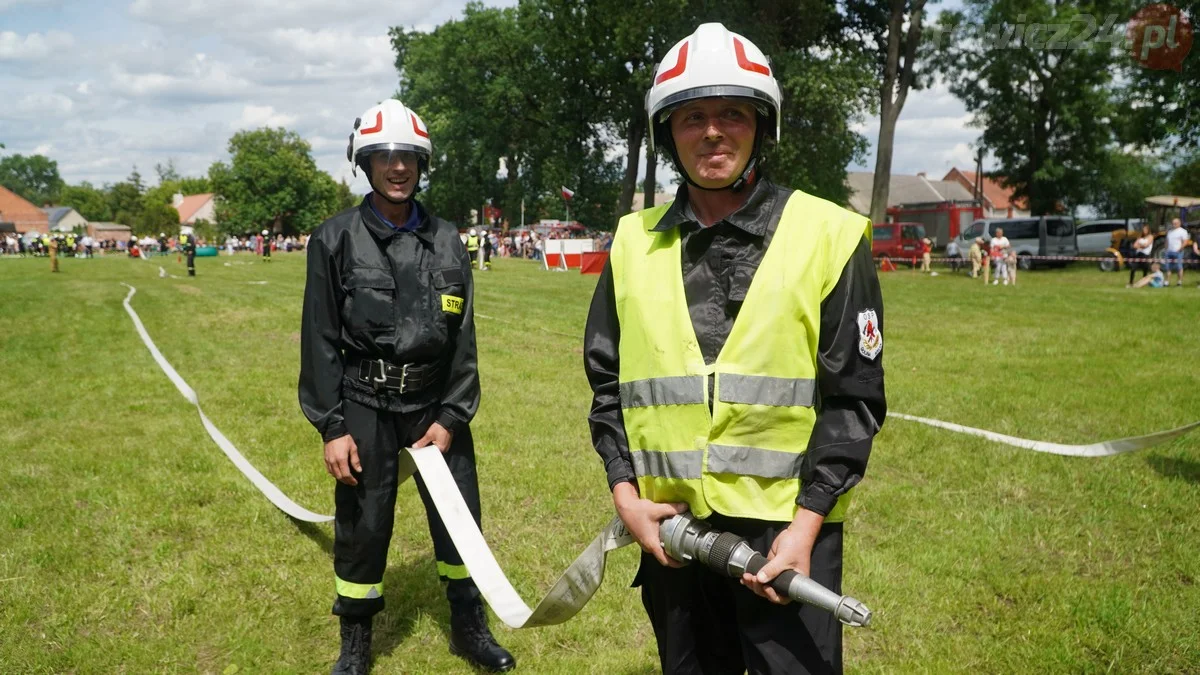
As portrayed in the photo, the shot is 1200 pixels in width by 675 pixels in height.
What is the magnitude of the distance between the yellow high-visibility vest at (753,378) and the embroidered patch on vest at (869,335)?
0.11 m

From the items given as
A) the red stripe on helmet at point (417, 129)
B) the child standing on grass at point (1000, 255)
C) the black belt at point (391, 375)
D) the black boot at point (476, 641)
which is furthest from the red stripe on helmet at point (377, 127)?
the child standing on grass at point (1000, 255)

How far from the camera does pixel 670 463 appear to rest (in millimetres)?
2318

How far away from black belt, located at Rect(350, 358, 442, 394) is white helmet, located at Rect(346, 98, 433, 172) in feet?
2.87

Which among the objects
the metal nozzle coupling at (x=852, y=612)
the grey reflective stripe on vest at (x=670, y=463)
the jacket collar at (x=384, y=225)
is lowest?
the metal nozzle coupling at (x=852, y=612)

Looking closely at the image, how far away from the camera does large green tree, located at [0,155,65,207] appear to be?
18712cm

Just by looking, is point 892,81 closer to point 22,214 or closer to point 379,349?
point 379,349

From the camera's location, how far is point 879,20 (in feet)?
130

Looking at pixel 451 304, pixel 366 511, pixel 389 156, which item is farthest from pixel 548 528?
pixel 389 156

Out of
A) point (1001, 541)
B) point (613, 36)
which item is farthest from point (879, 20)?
point (1001, 541)

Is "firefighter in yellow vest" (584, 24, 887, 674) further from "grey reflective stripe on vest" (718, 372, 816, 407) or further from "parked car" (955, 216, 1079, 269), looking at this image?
"parked car" (955, 216, 1079, 269)

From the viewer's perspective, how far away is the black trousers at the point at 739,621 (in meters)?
2.25

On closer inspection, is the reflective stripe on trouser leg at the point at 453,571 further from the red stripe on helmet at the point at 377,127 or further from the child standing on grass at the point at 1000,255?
the child standing on grass at the point at 1000,255

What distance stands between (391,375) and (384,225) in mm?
645

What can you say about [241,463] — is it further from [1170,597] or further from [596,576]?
[1170,597]
